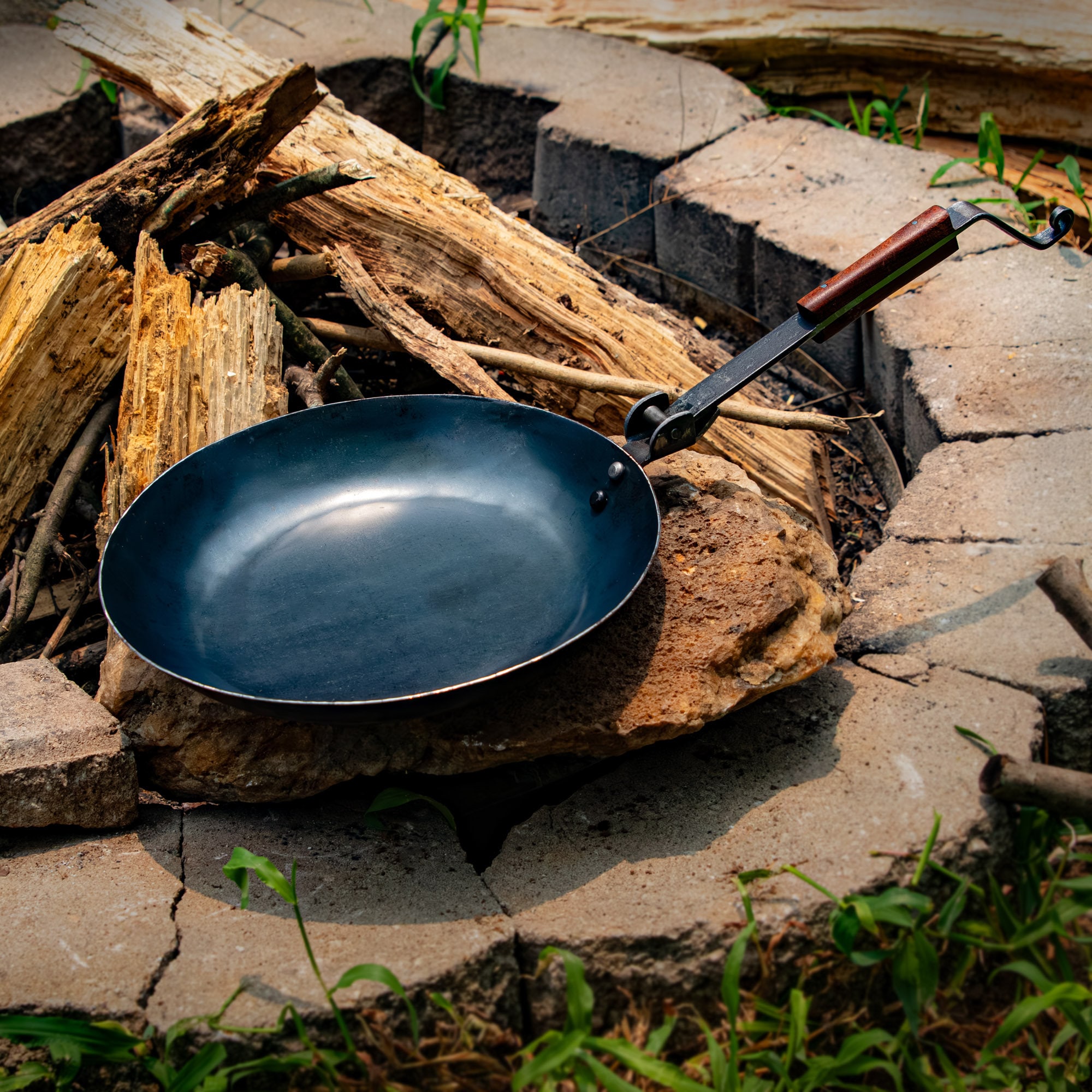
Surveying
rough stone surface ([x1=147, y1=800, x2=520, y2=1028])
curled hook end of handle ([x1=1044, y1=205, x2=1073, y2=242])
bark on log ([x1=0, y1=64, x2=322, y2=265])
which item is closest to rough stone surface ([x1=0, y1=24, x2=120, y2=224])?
bark on log ([x1=0, y1=64, x2=322, y2=265])

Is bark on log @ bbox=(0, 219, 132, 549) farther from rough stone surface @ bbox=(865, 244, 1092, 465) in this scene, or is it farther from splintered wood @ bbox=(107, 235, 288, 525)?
rough stone surface @ bbox=(865, 244, 1092, 465)

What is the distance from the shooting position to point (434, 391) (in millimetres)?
2674

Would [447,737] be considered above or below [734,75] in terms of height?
below

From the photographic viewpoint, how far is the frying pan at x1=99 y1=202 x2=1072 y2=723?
163 centimetres

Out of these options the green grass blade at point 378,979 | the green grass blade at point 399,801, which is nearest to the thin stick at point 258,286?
the green grass blade at point 399,801

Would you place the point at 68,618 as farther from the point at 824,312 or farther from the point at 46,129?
the point at 46,129

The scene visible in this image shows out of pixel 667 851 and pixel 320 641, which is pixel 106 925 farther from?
pixel 667 851

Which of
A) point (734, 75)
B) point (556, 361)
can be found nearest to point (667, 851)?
point (556, 361)

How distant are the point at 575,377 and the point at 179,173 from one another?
1083 millimetres

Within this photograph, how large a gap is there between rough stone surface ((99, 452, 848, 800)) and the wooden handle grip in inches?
16.5

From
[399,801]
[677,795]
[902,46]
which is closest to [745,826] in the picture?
[677,795]

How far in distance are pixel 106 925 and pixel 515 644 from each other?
773mm

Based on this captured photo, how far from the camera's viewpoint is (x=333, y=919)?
1.55 m

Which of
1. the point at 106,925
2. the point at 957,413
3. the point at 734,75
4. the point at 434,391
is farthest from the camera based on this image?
the point at 734,75
